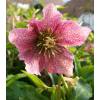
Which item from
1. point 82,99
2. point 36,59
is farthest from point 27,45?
point 82,99

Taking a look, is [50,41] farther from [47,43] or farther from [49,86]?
[49,86]

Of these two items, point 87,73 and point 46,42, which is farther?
point 87,73

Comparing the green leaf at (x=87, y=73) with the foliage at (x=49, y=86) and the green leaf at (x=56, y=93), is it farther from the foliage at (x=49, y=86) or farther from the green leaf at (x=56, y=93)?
the green leaf at (x=56, y=93)

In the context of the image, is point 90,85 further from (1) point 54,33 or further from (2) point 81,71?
(1) point 54,33

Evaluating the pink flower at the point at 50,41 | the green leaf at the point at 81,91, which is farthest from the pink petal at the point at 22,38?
the green leaf at the point at 81,91

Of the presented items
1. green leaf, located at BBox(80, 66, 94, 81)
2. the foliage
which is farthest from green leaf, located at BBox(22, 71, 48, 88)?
green leaf, located at BBox(80, 66, 94, 81)

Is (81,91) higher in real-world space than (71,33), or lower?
lower

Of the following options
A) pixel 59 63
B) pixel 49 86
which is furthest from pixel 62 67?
pixel 49 86
